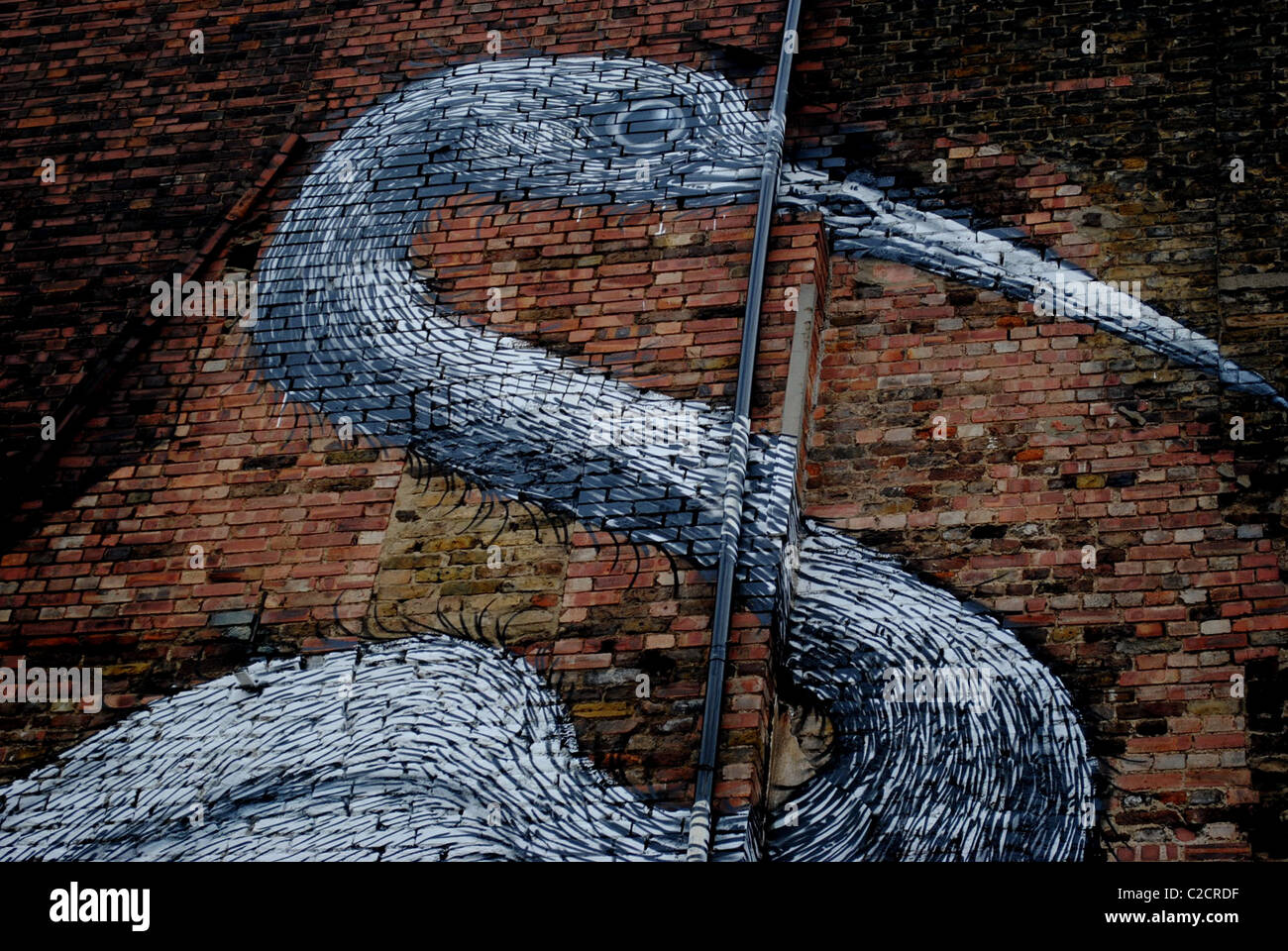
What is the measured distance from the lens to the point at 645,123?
6.40 metres

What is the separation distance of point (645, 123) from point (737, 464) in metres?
1.77

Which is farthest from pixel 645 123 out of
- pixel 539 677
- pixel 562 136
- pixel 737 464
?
pixel 539 677

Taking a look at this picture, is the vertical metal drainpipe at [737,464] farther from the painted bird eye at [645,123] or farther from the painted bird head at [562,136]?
the painted bird eye at [645,123]

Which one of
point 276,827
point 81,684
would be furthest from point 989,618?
point 81,684

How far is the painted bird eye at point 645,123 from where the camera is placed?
20.8 ft

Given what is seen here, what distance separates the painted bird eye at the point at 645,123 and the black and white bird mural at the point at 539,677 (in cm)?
1

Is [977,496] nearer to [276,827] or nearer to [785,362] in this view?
[785,362]

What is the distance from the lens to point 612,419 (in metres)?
5.67

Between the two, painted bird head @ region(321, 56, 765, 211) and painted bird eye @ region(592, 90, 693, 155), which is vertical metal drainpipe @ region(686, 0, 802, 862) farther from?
painted bird eye @ region(592, 90, 693, 155)

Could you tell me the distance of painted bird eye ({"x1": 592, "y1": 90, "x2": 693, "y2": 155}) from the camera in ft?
20.8

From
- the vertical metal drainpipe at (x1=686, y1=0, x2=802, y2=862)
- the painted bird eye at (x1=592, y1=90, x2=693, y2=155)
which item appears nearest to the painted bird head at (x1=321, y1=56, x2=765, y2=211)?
the painted bird eye at (x1=592, y1=90, x2=693, y2=155)

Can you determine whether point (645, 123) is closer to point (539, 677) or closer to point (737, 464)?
point (737, 464)

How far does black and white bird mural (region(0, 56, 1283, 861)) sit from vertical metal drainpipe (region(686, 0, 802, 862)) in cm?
7

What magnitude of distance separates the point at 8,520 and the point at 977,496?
3.73m
